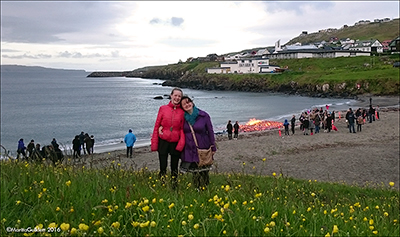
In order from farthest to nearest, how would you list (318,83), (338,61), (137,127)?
1. (338,61)
2. (318,83)
3. (137,127)

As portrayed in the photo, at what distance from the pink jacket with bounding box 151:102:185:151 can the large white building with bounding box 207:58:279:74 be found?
122 metres

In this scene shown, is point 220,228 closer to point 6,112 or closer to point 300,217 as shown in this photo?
point 300,217

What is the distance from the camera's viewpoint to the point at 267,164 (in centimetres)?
1925

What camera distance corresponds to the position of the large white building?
12706cm

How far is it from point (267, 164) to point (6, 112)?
58.3 metres

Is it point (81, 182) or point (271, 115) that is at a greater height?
point (81, 182)

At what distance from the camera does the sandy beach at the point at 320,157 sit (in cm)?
1591

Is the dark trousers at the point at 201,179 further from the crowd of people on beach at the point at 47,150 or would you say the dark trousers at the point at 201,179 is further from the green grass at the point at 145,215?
the crowd of people on beach at the point at 47,150

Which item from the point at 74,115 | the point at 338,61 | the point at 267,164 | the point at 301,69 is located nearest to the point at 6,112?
the point at 74,115

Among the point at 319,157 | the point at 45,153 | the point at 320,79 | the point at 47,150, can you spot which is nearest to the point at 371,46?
the point at 320,79

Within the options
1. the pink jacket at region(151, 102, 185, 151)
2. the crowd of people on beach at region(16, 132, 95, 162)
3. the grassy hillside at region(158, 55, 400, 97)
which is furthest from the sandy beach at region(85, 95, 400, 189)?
the grassy hillside at region(158, 55, 400, 97)

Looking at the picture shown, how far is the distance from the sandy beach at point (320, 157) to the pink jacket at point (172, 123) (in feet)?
16.2

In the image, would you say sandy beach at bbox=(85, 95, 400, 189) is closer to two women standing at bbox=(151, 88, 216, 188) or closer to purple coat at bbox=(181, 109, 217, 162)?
two women standing at bbox=(151, 88, 216, 188)

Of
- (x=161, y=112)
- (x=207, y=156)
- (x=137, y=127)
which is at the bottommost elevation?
(x=137, y=127)
